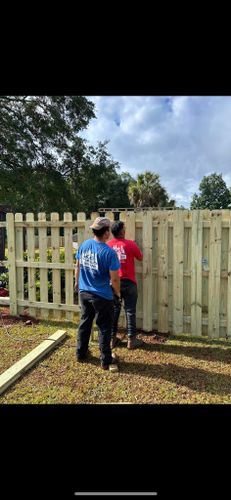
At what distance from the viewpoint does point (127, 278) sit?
3.99 meters

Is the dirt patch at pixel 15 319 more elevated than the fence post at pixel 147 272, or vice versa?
the fence post at pixel 147 272

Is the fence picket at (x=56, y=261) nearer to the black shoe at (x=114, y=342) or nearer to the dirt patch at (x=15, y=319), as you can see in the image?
the dirt patch at (x=15, y=319)

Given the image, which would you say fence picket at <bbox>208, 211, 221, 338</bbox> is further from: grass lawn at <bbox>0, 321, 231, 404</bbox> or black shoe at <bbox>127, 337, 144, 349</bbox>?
black shoe at <bbox>127, 337, 144, 349</bbox>

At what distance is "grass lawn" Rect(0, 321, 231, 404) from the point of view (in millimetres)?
2891

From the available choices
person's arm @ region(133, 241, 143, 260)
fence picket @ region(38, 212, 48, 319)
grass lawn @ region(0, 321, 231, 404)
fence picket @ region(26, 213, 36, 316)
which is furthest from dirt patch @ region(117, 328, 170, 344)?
fence picket @ region(26, 213, 36, 316)

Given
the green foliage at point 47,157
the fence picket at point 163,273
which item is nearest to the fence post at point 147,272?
the fence picket at point 163,273

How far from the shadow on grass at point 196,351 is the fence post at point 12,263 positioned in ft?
8.58

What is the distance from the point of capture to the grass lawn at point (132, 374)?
9.48ft

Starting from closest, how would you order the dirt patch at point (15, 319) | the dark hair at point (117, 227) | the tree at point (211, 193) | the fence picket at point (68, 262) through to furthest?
the dark hair at point (117, 227) → the fence picket at point (68, 262) → the dirt patch at point (15, 319) → the tree at point (211, 193)

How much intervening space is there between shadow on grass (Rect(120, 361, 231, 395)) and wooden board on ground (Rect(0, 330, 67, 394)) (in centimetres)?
106

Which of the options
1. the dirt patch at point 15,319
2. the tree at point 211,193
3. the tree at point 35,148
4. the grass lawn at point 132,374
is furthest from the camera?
the tree at point 211,193
